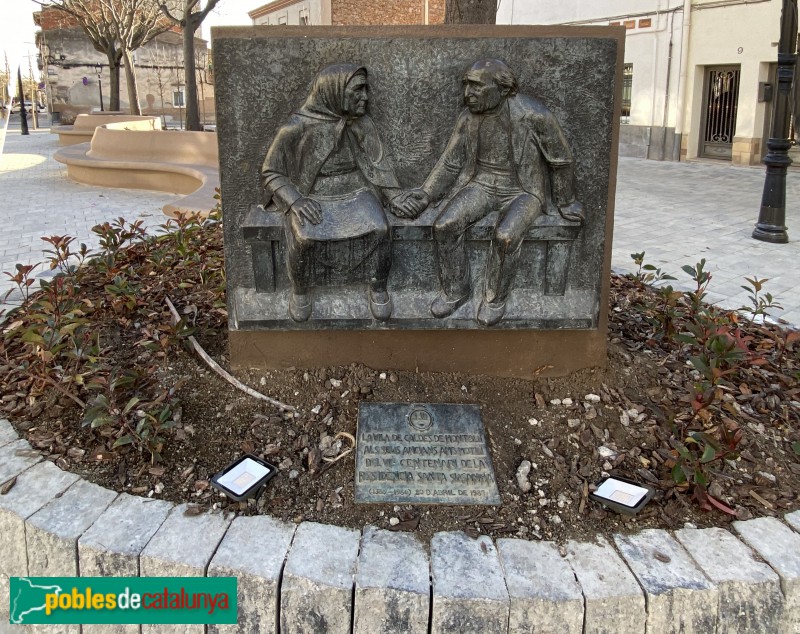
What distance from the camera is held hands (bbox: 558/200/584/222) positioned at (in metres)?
2.87

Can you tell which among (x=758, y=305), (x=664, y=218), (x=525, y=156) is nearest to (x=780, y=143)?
(x=664, y=218)

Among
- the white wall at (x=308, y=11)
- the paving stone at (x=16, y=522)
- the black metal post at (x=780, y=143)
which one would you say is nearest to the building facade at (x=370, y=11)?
the white wall at (x=308, y=11)

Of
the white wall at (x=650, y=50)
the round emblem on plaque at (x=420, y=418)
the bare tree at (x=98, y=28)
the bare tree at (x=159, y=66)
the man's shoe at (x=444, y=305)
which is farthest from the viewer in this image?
the bare tree at (x=159, y=66)

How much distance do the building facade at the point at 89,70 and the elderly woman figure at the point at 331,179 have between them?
1315 inches

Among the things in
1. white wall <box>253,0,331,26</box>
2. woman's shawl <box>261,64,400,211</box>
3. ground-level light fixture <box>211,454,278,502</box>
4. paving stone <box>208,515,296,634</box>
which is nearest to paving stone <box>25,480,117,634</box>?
ground-level light fixture <box>211,454,278,502</box>

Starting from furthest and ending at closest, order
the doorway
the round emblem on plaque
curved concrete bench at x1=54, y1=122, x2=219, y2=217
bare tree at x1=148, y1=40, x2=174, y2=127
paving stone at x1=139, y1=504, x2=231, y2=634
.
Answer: bare tree at x1=148, y1=40, x2=174, y2=127 → the doorway → curved concrete bench at x1=54, y1=122, x2=219, y2=217 → the round emblem on plaque → paving stone at x1=139, y1=504, x2=231, y2=634

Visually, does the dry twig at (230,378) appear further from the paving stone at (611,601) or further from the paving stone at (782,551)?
the paving stone at (782,551)

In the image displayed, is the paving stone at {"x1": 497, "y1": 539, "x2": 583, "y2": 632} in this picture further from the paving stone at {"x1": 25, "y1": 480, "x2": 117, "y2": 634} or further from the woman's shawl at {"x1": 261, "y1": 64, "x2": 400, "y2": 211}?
the woman's shawl at {"x1": 261, "y1": 64, "x2": 400, "y2": 211}

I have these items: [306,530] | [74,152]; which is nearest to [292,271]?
[306,530]

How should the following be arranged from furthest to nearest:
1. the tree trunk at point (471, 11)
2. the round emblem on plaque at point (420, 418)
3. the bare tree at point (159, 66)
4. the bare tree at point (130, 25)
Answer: the bare tree at point (159, 66)
the bare tree at point (130, 25)
the tree trunk at point (471, 11)
the round emblem on plaque at point (420, 418)

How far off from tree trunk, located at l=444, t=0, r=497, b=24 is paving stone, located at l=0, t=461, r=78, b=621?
3620 millimetres

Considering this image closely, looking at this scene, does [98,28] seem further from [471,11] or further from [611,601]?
[611,601]

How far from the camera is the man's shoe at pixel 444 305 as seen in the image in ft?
9.66

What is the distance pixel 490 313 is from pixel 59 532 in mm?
1829
